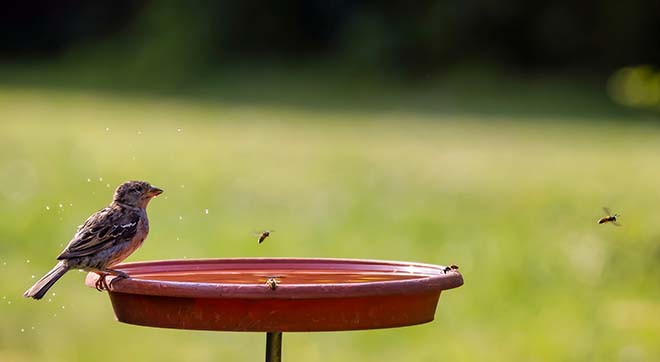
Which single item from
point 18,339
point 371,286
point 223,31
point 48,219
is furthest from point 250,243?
point 223,31

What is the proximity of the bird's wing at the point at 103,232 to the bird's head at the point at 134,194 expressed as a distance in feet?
A: 0.22

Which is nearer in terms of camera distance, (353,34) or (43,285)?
(43,285)

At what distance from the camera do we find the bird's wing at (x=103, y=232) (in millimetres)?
4730

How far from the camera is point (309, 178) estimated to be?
16875 mm

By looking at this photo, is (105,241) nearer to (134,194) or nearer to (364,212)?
(134,194)

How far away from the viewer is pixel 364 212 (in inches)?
554

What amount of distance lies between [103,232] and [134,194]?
0.96 ft

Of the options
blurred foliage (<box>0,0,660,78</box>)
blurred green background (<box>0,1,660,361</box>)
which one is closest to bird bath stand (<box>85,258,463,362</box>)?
blurred green background (<box>0,1,660,361</box>)

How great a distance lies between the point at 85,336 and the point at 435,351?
244 centimetres

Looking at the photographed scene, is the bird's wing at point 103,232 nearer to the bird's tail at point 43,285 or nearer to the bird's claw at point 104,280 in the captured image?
the bird's tail at point 43,285

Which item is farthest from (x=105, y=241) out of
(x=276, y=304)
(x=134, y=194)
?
(x=276, y=304)

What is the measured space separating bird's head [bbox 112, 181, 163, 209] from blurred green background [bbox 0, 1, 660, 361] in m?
3.90

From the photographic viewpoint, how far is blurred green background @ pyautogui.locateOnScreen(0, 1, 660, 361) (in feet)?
32.0

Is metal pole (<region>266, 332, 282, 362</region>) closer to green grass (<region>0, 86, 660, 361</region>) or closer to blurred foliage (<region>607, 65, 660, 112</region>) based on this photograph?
green grass (<region>0, 86, 660, 361</region>)
